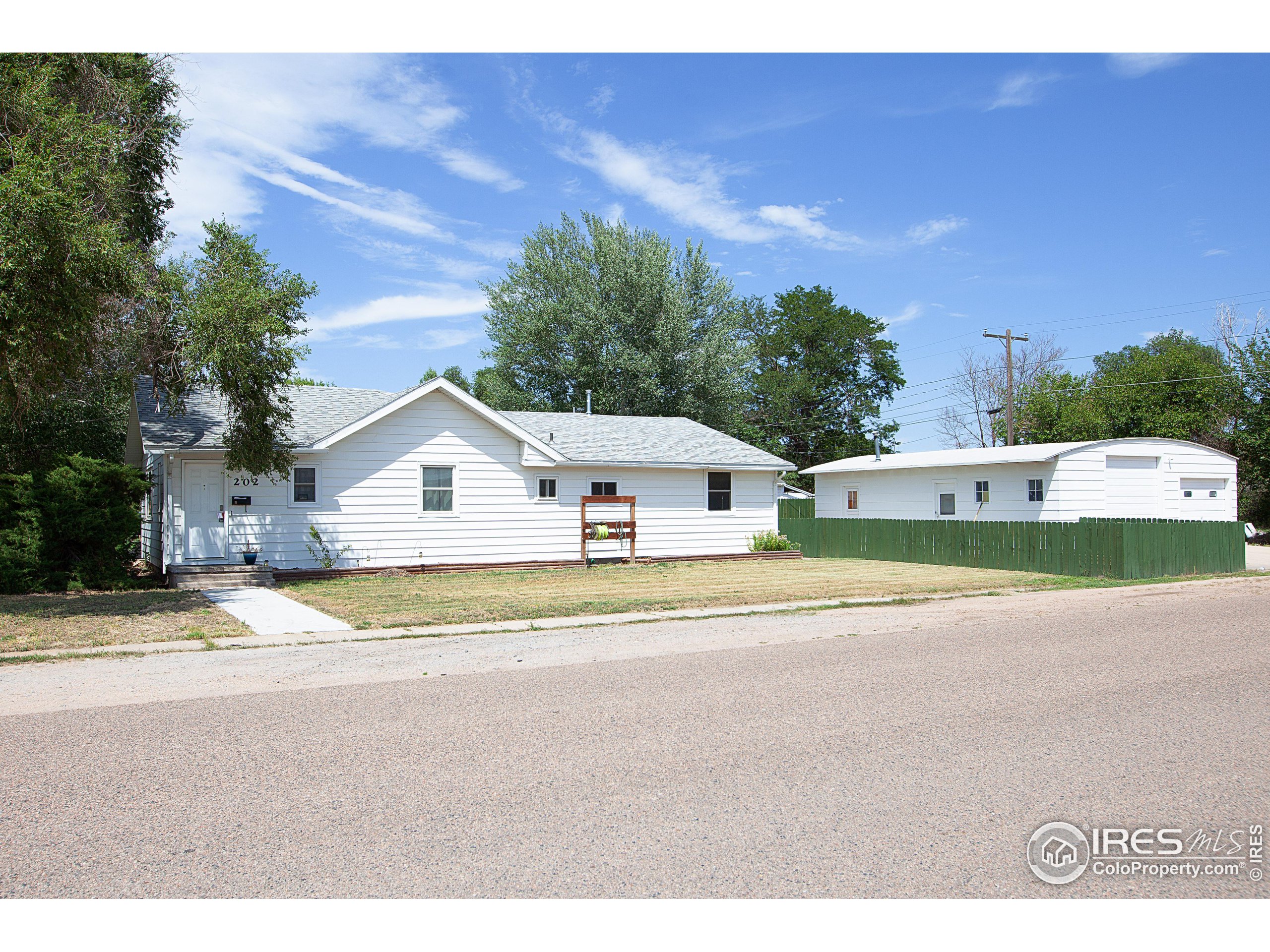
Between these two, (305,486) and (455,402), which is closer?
(305,486)

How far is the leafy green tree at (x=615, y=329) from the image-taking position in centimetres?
3775

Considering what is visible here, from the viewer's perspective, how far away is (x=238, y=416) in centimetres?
1627

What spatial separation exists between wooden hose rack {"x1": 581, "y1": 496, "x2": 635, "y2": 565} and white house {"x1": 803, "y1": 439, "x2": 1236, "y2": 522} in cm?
1026

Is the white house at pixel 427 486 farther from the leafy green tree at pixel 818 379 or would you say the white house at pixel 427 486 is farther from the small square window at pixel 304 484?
the leafy green tree at pixel 818 379

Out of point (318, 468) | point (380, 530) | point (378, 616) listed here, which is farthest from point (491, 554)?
point (378, 616)

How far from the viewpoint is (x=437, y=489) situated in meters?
20.8

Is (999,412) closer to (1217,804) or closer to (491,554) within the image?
(491,554)

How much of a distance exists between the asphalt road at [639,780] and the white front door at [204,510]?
34.4ft

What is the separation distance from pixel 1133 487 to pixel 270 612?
23380 millimetres

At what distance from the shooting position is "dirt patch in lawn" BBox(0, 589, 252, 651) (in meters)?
10.2


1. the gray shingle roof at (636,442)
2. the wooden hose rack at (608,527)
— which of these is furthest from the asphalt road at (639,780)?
the gray shingle roof at (636,442)

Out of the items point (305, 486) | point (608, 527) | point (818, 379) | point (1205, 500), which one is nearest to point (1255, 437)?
point (1205, 500)

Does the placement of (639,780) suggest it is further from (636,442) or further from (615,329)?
(615,329)

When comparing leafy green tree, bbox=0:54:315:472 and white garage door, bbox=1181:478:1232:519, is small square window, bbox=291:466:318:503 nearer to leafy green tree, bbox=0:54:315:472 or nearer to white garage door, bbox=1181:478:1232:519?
leafy green tree, bbox=0:54:315:472
